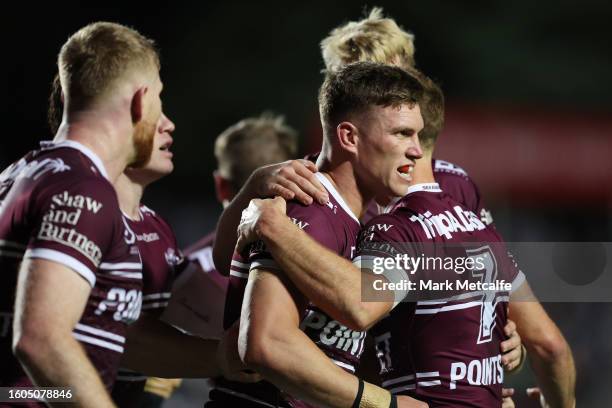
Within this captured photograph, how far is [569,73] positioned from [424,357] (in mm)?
11925

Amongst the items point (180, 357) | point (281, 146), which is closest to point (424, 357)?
point (180, 357)

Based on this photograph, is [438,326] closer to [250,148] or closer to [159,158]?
[159,158]

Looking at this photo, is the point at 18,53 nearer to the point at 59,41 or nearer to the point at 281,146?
the point at 59,41

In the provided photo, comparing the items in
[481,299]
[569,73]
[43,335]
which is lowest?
[43,335]

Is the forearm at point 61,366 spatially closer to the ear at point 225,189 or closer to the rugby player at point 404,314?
the rugby player at point 404,314

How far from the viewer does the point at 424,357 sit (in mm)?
3406

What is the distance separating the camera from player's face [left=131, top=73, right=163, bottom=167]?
314cm

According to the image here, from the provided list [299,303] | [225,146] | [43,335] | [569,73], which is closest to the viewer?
[43,335]

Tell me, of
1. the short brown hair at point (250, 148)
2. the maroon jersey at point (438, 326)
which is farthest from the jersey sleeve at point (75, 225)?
the short brown hair at point (250, 148)

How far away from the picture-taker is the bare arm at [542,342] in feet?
13.0

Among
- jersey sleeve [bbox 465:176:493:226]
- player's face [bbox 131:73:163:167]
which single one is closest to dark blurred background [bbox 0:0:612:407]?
jersey sleeve [bbox 465:176:493:226]

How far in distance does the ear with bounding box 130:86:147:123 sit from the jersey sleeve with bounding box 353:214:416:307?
2.91ft

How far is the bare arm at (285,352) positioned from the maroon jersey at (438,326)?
32cm

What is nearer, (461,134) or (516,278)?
(516,278)
